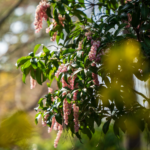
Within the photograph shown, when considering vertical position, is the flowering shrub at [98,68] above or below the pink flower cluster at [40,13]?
below

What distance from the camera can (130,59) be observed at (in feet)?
3.24

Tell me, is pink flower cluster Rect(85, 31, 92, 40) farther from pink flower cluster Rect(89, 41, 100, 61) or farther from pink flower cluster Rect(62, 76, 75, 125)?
pink flower cluster Rect(62, 76, 75, 125)

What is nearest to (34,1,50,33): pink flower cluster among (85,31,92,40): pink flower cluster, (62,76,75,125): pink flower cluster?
(85,31,92,40): pink flower cluster

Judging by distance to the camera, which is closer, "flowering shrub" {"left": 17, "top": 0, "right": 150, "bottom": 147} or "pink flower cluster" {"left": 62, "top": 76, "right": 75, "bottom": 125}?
"flowering shrub" {"left": 17, "top": 0, "right": 150, "bottom": 147}

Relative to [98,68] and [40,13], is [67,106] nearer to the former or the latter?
[98,68]

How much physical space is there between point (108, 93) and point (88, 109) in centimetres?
23

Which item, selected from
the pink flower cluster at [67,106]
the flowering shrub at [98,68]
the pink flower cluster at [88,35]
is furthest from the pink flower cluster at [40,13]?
the pink flower cluster at [67,106]

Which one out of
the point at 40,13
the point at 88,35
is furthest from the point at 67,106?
the point at 40,13

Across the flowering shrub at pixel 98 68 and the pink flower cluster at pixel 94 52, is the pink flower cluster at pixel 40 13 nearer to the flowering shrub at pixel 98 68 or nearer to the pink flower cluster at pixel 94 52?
the flowering shrub at pixel 98 68

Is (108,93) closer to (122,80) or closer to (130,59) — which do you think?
(122,80)

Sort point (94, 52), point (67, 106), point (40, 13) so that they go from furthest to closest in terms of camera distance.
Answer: point (40, 13), point (67, 106), point (94, 52)

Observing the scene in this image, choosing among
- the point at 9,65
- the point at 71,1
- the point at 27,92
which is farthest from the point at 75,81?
the point at 27,92

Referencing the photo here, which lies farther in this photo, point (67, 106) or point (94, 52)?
point (67, 106)

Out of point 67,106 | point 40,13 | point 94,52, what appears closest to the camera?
point 94,52
